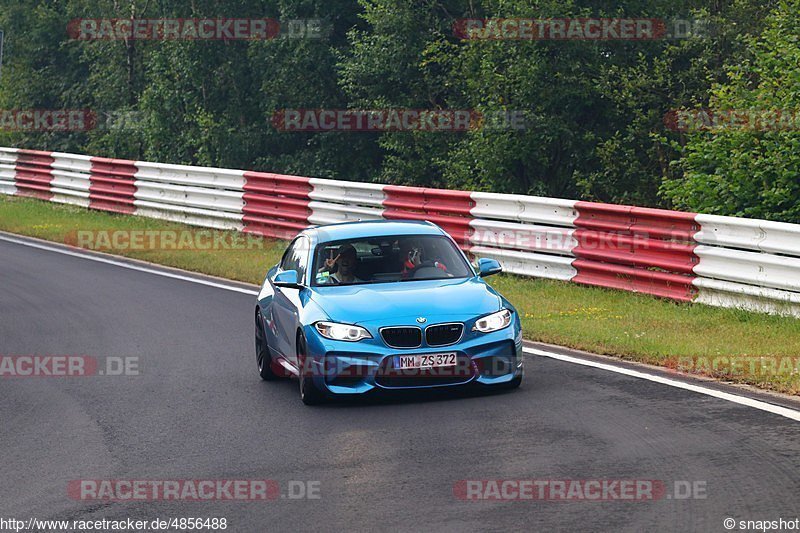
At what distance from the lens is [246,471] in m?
8.30

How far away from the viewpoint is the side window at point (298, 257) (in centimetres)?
1195

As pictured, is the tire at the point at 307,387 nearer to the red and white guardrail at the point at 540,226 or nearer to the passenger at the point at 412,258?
the passenger at the point at 412,258

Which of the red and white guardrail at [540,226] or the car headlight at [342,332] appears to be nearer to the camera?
the car headlight at [342,332]

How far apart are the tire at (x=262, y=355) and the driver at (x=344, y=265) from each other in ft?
3.12

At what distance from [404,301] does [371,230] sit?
58.7 inches

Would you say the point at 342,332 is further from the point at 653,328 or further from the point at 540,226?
the point at 540,226

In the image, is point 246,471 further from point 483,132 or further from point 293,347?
point 483,132

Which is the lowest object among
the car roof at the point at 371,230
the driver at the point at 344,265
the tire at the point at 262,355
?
the tire at the point at 262,355

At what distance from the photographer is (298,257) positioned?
12.3 metres

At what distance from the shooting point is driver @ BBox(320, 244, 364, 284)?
11523 mm

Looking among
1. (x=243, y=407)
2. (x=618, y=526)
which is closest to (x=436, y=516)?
(x=618, y=526)

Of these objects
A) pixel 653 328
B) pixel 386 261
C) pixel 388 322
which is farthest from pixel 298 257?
pixel 653 328

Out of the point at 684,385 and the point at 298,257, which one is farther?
the point at 298,257

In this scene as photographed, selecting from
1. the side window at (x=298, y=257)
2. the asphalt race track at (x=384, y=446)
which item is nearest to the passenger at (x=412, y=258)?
the side window at (x=298, y=257)
